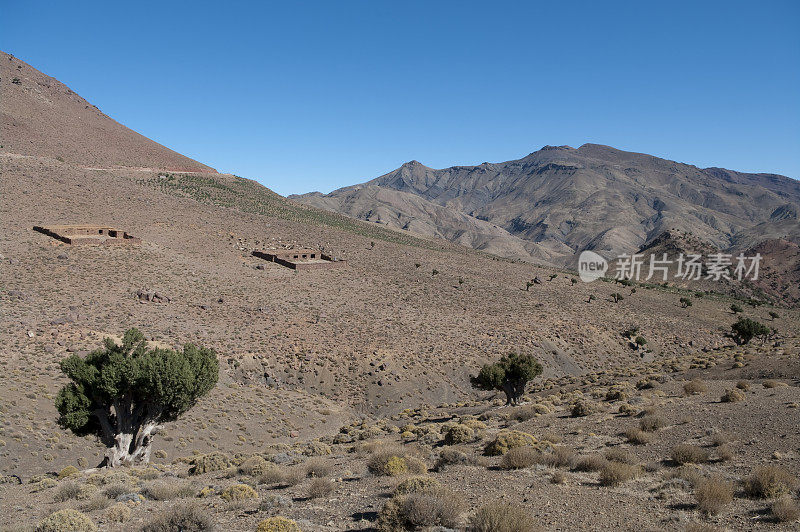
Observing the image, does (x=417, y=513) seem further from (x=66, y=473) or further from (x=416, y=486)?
(x=66, y=473)

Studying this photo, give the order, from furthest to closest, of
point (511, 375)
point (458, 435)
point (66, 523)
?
point (511, 375), point (458, 435), point (66, 523)

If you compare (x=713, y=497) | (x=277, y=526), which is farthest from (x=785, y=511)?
(x=277, y=526)

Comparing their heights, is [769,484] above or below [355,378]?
above

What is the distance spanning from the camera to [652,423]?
50.6ft

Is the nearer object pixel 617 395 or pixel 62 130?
pixel 617 395

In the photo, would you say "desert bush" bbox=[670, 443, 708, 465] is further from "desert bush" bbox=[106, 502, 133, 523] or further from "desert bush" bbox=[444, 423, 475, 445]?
"desert bush" bbox=[106, 502, 133, 523]

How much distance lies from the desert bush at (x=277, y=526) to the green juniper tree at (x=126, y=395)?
36.9ft

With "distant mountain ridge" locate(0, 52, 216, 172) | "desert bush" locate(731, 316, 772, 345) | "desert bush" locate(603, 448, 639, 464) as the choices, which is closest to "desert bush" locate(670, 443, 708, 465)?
"desert bush" locate(603, 448, 639, 464)

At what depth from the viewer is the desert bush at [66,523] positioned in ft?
28.3

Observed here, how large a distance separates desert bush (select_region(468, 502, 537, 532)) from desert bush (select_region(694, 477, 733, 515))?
3495mm

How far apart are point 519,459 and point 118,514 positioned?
9964mm

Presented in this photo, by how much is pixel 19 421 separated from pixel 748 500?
27.1 meters

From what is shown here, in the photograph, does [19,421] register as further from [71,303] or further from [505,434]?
[505,434]

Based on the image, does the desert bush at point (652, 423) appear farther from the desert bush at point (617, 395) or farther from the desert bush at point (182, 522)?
the desert bush at point (182, 522)
